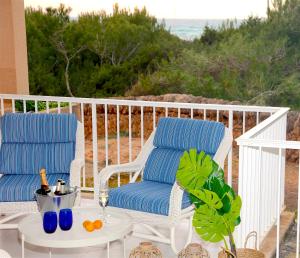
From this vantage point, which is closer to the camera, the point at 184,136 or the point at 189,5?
the point at 184,136

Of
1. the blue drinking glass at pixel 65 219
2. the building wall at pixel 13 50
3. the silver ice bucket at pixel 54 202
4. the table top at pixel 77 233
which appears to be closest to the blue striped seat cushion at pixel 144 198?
the table top at pixel 77 233

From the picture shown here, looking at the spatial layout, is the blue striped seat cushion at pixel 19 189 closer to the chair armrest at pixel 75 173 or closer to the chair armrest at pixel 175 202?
the chair armrest at pixel 75 173

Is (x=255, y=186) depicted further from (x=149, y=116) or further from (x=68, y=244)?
(x=149, y=116)

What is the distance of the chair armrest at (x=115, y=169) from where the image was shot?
4.45 m

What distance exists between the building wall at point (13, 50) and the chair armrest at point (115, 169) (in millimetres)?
3759

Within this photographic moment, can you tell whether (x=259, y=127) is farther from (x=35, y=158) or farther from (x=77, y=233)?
(x=35, y=158)

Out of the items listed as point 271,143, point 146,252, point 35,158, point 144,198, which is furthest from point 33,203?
point 271,143

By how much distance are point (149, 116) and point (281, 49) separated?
3392mm

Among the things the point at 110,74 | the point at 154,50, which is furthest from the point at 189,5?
the point at 110,74

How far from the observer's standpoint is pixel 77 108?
12203 mm

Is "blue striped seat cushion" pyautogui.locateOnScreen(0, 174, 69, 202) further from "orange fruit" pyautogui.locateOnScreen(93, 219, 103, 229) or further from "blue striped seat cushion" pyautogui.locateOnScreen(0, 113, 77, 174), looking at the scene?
"orange fruit" pyautogui.locateOnScreen(93, 219, 103, 229)

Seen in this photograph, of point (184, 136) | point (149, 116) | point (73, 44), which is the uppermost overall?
point (73, 44)

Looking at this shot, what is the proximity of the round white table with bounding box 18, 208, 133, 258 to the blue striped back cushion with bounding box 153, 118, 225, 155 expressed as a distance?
1.01m

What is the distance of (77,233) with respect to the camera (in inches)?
137
